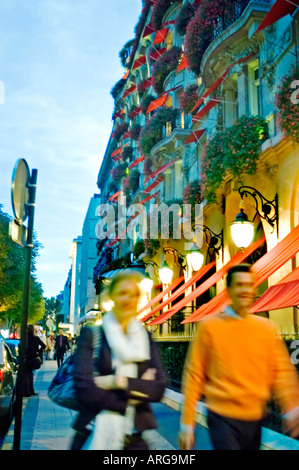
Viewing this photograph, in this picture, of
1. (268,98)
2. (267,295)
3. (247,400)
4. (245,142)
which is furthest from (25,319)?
(268,98)

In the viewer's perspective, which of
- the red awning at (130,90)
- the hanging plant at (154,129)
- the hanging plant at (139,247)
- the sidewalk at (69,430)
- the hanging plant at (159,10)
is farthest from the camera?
the red awning at (130,90)

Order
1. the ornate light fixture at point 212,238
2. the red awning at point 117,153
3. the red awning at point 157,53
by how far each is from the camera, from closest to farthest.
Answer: the ornate light fixture at point 212,238 < the red awning at point 157,53 < the red awning at point 117,153

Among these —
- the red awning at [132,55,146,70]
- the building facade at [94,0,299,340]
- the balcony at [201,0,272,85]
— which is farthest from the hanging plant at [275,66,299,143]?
the red awning at [132,55,146,70]

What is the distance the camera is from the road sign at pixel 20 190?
589 cm

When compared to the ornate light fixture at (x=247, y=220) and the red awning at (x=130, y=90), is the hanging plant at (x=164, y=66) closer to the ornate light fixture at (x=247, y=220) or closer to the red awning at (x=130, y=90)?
the red awning at (x=130, y=90)

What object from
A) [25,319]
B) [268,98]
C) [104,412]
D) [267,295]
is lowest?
[104,412]

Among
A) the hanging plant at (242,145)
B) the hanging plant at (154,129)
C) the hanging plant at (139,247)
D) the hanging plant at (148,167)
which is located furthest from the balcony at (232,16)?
the hanging plant at (139,247)

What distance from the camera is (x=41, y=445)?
787 cm

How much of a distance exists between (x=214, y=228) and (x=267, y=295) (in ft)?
27.6

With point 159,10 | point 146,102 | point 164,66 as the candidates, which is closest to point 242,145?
point 164,66

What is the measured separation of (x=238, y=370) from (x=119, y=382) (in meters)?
0.79

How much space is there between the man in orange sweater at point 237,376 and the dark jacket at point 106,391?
35 centimetres

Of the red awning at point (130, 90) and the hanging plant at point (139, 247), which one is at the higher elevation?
the red awning at point (130, 90)
